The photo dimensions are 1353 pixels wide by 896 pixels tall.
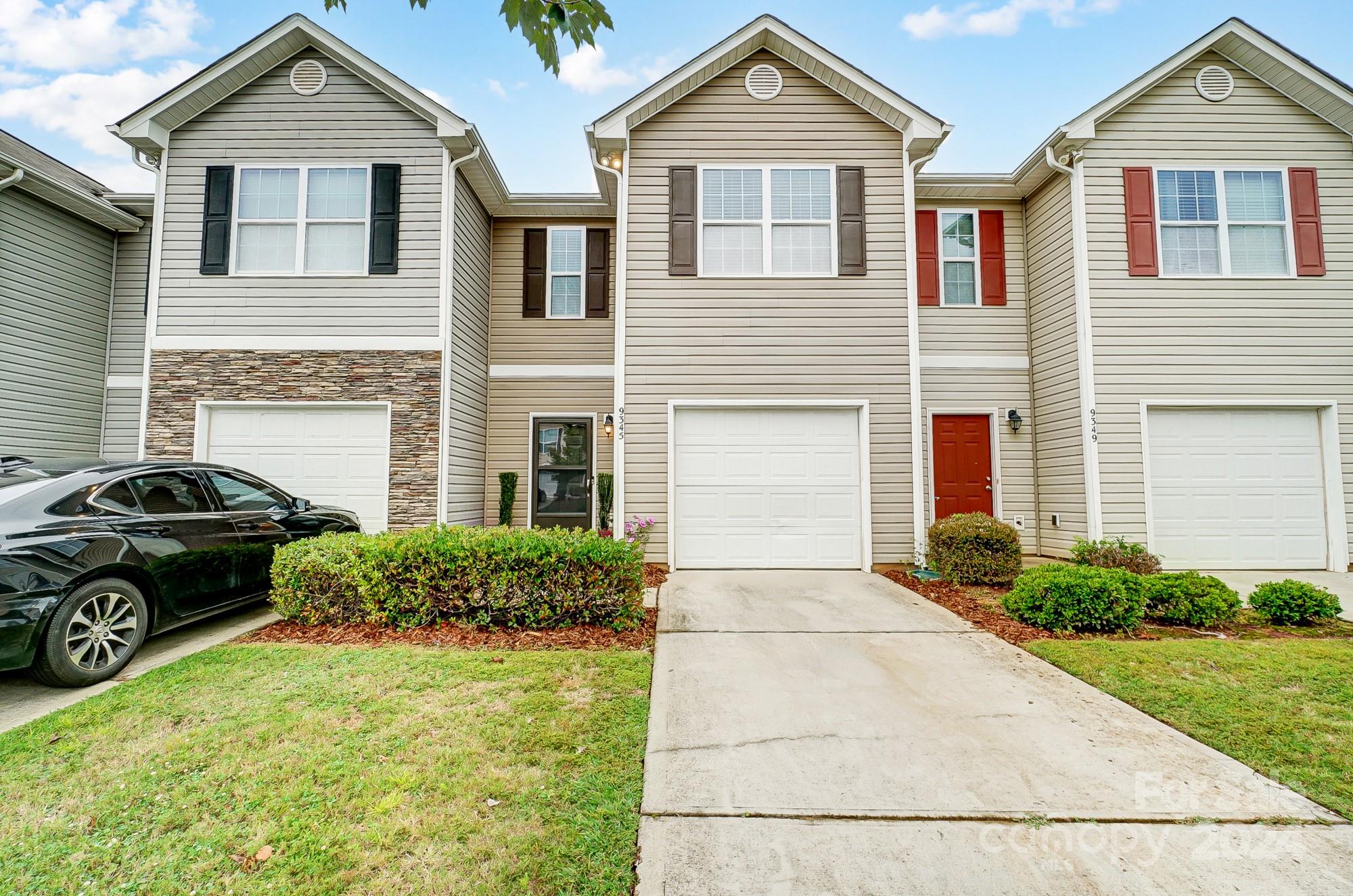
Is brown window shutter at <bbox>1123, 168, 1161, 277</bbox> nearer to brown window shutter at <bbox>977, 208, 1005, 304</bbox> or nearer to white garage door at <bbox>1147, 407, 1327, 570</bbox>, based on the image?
brown window shutter at <bbox>977, 208, 1005, 304</bbox>

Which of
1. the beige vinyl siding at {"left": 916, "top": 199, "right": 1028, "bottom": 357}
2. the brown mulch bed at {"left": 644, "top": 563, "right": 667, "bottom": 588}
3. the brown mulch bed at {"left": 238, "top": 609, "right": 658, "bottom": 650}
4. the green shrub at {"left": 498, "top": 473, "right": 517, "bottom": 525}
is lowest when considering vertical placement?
the brown mulch bed at {"left": 238, "top": 609, "right": 658, "bottom": 650}

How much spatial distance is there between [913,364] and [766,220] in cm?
280

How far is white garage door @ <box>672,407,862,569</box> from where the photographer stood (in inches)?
308

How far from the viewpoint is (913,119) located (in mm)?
7949

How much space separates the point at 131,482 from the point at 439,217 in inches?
203

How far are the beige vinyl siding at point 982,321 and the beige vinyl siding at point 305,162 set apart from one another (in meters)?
7.36

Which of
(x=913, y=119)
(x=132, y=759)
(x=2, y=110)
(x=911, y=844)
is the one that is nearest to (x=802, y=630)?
(x=911, y=844)

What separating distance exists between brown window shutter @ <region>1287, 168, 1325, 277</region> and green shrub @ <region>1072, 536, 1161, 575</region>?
4.86m

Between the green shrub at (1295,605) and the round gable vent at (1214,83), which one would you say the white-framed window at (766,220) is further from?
the green shrub at (1295,605)

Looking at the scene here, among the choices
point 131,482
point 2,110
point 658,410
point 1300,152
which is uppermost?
point 2,110

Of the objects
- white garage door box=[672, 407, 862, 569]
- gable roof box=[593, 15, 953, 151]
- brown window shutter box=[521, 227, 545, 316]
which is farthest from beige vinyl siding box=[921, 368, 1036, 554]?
brown window shutter box=[521, 227, 545, 316]

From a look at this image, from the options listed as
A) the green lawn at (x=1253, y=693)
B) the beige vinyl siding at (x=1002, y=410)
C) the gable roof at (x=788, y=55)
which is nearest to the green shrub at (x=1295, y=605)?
the green lawn at (x=1253, y=693)

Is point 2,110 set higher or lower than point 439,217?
higher

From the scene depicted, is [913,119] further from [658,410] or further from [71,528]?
[71,528]
